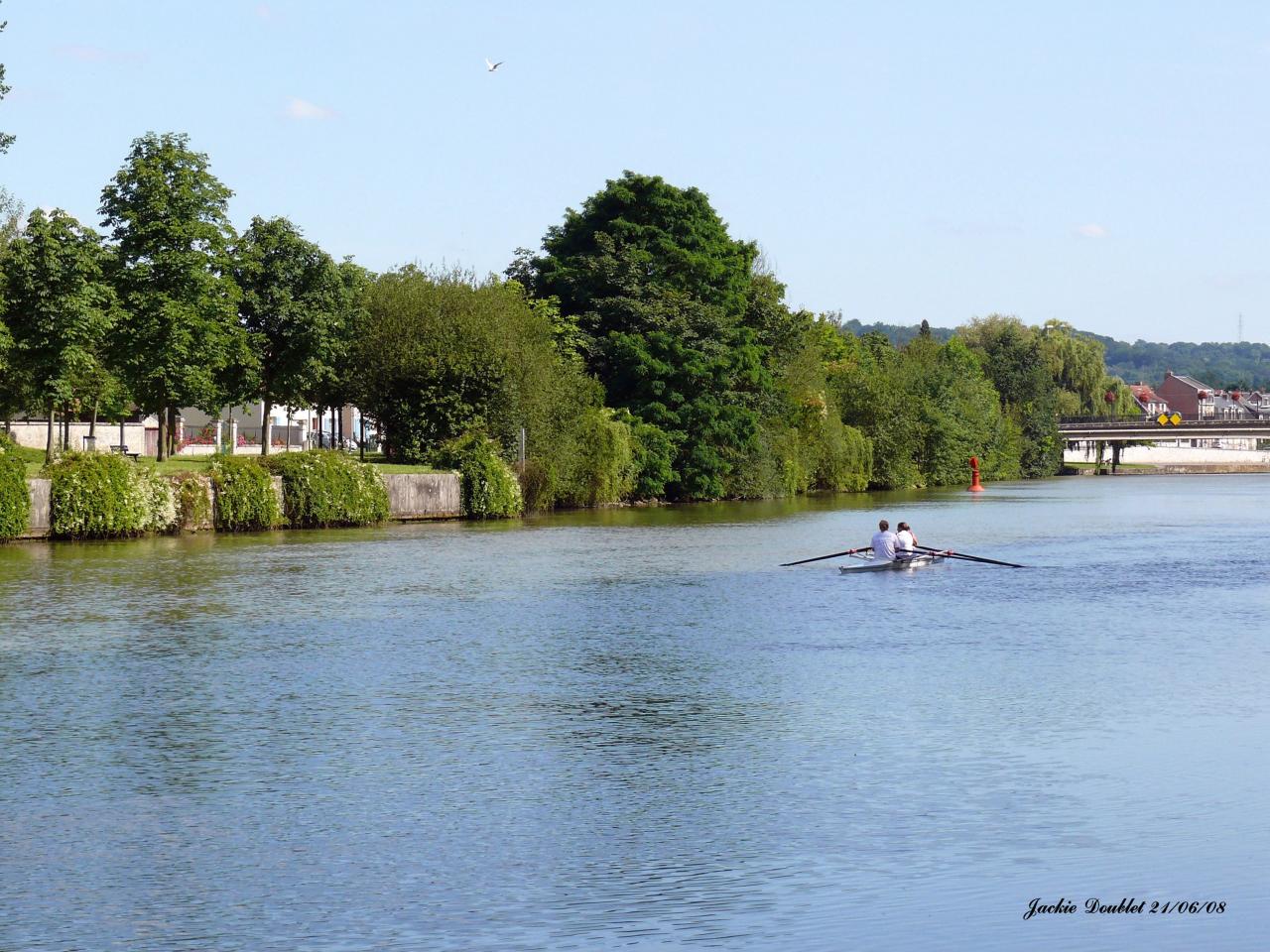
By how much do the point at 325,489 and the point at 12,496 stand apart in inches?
546

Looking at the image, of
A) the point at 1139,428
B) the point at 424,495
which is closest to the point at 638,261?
the point at 424,495

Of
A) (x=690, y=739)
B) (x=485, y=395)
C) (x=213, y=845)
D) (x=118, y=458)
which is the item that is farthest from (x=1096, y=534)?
(x=213, y=845)

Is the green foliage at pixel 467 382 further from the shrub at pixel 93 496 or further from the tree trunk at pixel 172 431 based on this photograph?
the shrub at pixel 93 496

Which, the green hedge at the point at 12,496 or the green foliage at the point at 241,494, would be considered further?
the green foliage at the point at 241,494

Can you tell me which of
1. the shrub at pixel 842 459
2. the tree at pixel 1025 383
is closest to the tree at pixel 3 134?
the shrub at pixel 842 459

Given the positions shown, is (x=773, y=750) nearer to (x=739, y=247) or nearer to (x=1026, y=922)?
(x=1026, y=922)

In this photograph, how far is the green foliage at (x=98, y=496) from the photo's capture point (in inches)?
2131

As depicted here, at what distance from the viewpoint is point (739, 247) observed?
9738cm

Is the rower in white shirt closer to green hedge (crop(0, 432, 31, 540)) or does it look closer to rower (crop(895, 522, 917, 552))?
rower (crop(895, 522, 917, 552))

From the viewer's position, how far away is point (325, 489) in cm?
6375

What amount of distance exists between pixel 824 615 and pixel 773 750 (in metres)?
15.1

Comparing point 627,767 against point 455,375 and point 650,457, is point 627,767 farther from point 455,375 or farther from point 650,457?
point 650,457

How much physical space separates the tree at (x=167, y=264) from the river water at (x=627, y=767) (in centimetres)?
2928

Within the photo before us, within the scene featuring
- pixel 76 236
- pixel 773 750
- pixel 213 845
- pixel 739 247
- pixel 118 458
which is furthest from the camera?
pixel 739 247
